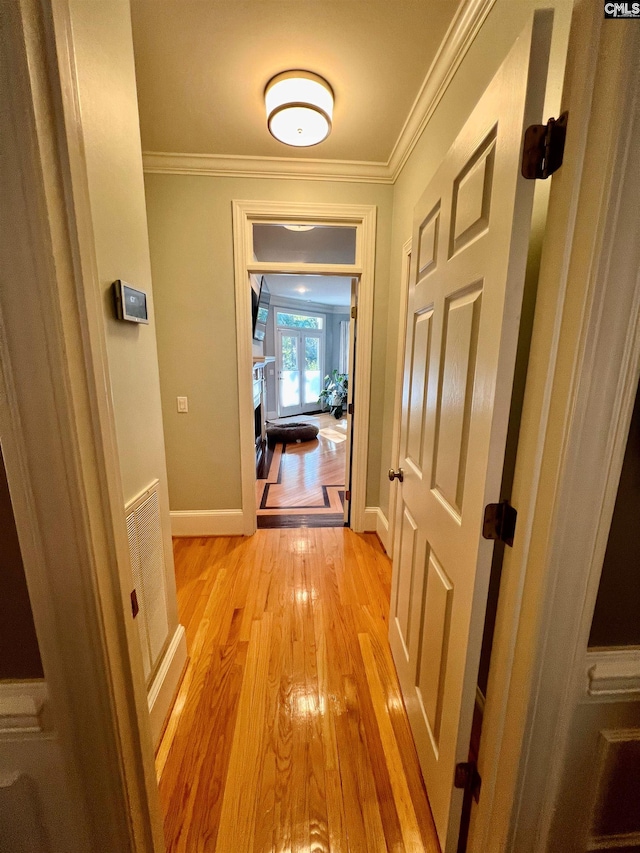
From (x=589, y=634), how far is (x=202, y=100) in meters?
2.70

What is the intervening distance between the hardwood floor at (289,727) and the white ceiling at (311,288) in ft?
15.9

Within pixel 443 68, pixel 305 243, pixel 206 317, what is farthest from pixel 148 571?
pixel 305 243

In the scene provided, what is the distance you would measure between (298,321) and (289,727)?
300 inches

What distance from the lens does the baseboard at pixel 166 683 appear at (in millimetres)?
1192

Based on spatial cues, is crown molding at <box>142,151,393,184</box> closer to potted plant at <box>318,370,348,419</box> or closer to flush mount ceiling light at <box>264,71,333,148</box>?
flush mount ceiling light at <box>264,71,333,148</box>

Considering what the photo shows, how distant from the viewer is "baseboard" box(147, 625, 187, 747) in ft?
3.91

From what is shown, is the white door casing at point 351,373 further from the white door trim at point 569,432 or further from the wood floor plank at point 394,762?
the white door trim at point 569,432

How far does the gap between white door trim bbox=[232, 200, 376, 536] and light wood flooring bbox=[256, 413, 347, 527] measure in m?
0.42

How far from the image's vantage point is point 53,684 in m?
0.66

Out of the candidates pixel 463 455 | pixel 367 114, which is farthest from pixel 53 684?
pixel 367 114

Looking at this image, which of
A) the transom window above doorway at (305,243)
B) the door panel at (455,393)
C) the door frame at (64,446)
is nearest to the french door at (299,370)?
the transom window above doorway at (305,243)

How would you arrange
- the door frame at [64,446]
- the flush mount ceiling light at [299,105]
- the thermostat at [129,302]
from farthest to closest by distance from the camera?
1. the flush mount ceiling light at [299,105]
2. the thermostat at [129,302]
3. the door frame at [64,446]

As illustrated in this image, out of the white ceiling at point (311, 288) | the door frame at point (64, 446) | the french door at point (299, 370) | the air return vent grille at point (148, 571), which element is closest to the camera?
the door frame at point (64, 446)

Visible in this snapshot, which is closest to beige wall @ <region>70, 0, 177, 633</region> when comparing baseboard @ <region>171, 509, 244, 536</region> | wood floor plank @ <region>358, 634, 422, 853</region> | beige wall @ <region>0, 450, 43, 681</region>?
beige wall @ <region>0, 450, 43, 681</region>
